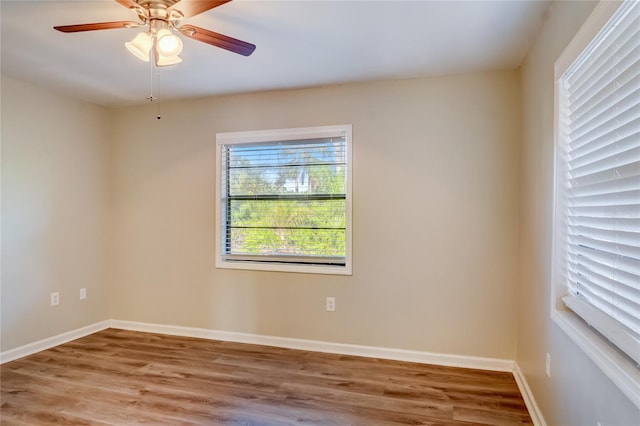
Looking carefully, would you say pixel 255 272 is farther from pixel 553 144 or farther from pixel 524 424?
pixel 553 144

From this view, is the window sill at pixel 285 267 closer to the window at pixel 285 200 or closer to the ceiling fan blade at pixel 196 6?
the window at pixel 285 200

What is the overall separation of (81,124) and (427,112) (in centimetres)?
337

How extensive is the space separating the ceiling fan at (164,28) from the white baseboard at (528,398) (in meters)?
2.61

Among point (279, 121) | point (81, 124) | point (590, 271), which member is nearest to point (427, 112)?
point (279, 121)

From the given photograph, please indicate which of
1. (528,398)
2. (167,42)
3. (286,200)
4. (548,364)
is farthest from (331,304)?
(167,42)

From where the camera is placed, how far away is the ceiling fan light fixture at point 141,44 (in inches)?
71.8

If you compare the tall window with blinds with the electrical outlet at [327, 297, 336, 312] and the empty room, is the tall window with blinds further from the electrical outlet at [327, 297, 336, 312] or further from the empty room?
the electrical outlet at [327, 297, 336, 312]

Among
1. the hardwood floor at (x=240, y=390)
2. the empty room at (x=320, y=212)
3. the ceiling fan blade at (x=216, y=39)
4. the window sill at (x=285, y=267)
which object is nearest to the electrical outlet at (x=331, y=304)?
the empty room at (x=320, y=212)

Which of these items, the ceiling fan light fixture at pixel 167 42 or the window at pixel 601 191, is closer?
the window at pixel 601 191

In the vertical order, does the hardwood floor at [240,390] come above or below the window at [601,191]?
below

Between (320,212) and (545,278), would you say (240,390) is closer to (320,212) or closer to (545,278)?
(320,212)

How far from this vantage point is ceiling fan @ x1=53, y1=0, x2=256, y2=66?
1.67 m

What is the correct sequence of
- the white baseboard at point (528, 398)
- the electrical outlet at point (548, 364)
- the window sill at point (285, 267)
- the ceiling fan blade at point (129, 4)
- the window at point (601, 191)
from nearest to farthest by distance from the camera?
1. the window at point (601, 191)
2. the ceiling fan blade at point (129, 4)
3. the electrical outlet at point (548, 364)
4. the white baseboard at point (528, 398)
5. the window sill at point (285, 267)

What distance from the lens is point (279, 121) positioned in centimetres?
336
